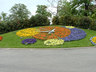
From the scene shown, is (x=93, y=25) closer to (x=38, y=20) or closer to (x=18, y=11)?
(x=38, y=20)

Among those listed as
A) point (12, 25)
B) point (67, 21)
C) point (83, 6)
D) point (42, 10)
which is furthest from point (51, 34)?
point (42, 10)

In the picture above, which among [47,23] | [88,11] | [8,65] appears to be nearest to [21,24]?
[47,23]

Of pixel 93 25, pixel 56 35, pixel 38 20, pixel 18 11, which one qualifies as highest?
pixel 18 11

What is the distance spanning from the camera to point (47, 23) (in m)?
12.2

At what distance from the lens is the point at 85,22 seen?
970cm

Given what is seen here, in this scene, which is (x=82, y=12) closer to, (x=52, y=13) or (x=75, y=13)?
(x=75, y=13)

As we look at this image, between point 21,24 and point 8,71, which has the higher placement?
point 21,24

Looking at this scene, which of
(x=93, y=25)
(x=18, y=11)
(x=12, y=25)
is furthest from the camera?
(x=18, y=11)

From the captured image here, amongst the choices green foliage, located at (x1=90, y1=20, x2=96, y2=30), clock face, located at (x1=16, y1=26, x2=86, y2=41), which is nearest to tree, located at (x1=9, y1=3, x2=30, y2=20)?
clock face, located at (x1=16, y1=26, x2=86, y2=41)

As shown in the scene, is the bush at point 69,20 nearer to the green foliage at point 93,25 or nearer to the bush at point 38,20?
the green foliage at point 93,25

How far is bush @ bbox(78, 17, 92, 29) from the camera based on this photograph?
9508 millimetres

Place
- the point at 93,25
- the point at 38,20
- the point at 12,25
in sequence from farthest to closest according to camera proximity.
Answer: the point at 38,20 → the point at 12,25 → the point at 93,25

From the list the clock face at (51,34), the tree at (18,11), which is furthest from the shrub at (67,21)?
the tree at (18,11)

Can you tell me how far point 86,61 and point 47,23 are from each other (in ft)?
30.7
